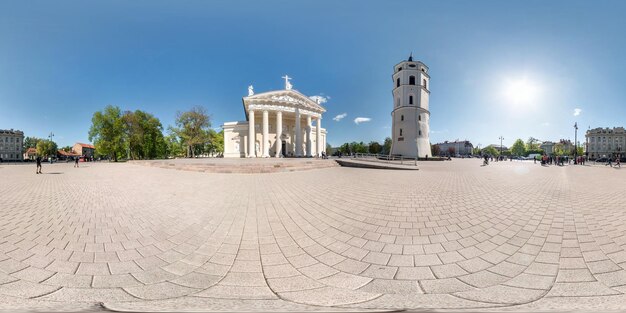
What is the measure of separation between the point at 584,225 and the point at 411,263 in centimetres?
426

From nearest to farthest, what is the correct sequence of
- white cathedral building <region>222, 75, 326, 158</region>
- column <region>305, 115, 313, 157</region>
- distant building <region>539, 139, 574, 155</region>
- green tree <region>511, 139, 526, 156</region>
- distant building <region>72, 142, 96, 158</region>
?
white cathedral building <region>222, 75, 326, 158</region>
column <region>305, 115, 313, 157</region>
green tree <region>511, 139, 526, 156</region>
distant building <region>539, 139, 574, 155</region>
distant building <region>72, 142, 96, 158</region>

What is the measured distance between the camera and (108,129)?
44.5 metres

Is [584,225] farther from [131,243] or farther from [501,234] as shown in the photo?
[131,243]

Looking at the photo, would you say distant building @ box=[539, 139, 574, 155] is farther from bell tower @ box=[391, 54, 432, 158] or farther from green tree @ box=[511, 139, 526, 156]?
bell tower @ box=[391, 54, 432, 158]

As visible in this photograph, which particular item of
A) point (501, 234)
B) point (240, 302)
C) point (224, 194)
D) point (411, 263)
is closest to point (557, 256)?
point (501, 234)

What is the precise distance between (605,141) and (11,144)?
204 m

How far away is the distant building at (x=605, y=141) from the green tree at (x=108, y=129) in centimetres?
13543

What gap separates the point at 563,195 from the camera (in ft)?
26.3

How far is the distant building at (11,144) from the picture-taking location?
79938mm

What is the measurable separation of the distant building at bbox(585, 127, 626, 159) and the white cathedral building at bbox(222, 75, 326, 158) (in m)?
101

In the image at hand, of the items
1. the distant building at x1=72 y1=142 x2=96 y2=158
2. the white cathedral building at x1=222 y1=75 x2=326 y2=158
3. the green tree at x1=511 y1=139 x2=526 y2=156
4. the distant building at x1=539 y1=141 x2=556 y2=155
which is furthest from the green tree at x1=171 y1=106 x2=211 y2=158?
the distant building at x1=539 y1=141 x2=556 y2=155

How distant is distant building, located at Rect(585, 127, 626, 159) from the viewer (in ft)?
265

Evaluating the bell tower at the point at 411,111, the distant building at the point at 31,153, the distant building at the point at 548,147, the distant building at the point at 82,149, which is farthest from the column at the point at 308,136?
the distant building at the point at 548,147

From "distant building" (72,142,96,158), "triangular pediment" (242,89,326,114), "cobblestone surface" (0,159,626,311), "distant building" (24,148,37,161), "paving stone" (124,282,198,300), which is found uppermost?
"triangular pediment" (242,89,326,114)
